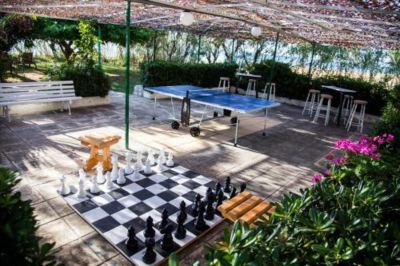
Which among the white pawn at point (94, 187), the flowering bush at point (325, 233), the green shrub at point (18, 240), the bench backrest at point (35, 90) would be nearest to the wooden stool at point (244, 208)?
the flowering bush at point (325, 233)

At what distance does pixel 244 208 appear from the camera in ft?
12.0

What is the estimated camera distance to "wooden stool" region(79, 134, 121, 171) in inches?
188

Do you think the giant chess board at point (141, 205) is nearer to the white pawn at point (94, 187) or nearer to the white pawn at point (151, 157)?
the white pawn at point (94, 187)

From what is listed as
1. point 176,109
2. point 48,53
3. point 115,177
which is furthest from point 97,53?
point 48,53

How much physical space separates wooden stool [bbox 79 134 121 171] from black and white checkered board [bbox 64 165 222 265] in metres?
0.60

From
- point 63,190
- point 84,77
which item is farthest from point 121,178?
point 84,77

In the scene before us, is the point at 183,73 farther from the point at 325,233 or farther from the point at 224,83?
the point at 325,233

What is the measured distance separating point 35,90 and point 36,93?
0.28 feet

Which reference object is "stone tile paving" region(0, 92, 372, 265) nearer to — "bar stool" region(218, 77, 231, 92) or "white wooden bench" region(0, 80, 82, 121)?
"white wooden bench" region(0, 80, 82, 121)

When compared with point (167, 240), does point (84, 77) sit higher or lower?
higher

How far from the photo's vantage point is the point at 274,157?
6.41 m

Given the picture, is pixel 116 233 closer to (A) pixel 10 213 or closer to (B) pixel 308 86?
(A) pixel 10 213

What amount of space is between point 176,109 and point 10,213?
8.95 m

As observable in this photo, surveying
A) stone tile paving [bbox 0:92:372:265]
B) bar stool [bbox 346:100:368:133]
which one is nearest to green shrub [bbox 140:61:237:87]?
stone tile paving [bbox 0:92:372:265]
